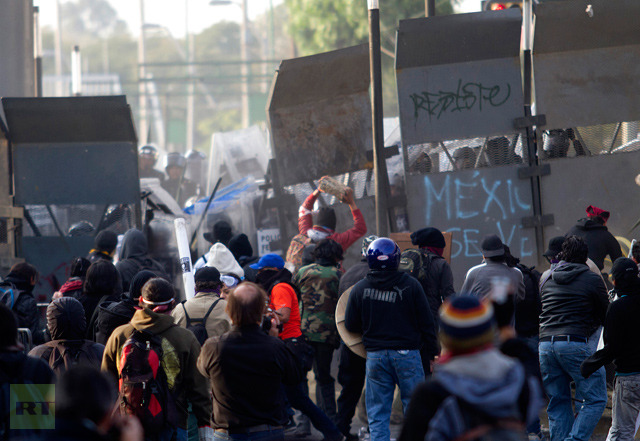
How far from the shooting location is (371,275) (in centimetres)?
640

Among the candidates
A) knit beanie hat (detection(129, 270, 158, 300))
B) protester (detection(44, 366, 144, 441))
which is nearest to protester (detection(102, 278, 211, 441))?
knit beanie hat (detection(129, 270, 158, 300))

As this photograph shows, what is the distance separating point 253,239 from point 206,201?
3.28ft

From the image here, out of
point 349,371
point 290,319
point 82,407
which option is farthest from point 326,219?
point 82,407

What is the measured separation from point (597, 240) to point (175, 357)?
4553mm

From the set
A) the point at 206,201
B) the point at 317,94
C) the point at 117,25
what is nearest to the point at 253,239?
the point at 206,201

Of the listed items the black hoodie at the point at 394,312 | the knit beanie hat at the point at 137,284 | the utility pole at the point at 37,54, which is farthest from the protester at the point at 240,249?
the utility pole at the point at 37,54

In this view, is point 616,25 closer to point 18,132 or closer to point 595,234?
point 595,234

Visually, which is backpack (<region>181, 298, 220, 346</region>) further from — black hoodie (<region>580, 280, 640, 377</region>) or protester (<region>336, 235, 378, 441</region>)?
black hoodie (<region>580, 280, 640, 377</region>)

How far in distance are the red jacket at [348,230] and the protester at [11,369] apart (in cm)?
447

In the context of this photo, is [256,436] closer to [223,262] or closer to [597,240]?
[223,262]

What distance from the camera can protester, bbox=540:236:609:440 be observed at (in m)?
6.45

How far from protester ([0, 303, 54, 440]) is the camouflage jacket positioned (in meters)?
3.67

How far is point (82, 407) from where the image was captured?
293cm

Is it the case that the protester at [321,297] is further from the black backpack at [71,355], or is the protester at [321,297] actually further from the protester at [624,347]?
the black backpack at [71,355]
